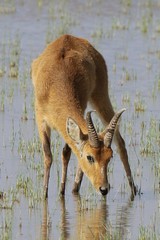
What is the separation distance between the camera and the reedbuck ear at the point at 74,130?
1141 centimetres

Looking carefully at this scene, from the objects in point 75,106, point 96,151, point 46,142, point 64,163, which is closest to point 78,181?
point 64,163

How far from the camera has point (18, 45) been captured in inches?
835

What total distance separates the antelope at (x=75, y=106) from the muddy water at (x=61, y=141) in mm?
412

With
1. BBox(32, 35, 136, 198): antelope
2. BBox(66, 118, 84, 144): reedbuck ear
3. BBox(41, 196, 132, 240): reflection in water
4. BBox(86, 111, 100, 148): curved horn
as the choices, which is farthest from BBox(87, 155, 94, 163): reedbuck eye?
BBox(41, 196, 132, 240): reflection in water

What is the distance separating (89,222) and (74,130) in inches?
44.4

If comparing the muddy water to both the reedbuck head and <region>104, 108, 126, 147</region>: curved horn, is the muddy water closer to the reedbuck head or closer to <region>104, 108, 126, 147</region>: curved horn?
the reedbuck head

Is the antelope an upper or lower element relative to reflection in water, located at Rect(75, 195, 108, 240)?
upper

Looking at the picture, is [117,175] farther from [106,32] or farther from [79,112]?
[106,32]

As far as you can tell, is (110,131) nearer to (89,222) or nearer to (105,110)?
(89,222)

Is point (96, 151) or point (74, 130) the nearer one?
point (96, 151)

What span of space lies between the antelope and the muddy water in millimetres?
412

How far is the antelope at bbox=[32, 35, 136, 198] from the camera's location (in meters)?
11.2

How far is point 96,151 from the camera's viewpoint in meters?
11.1

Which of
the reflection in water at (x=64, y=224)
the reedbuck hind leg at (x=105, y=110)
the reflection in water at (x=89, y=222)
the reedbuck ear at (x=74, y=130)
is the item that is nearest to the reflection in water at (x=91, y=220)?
the reflection in water at (x=89, y=222)
